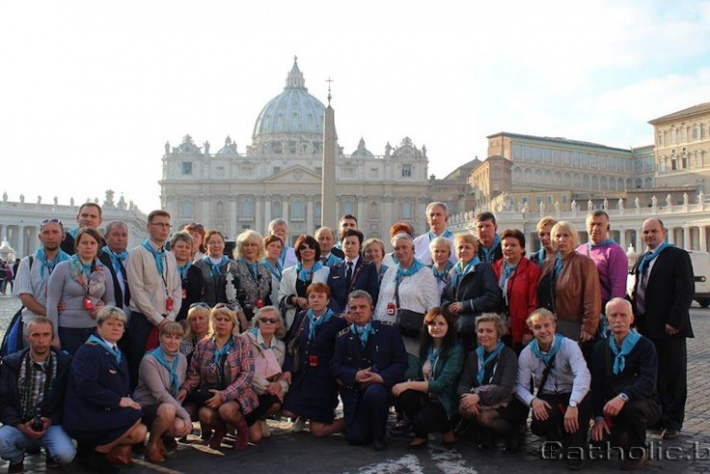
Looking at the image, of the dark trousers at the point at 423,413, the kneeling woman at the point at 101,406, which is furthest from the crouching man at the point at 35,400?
the dark trousers at the point at 423,413

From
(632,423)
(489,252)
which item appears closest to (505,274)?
(489,252)

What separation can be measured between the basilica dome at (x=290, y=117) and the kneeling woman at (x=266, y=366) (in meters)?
98.4

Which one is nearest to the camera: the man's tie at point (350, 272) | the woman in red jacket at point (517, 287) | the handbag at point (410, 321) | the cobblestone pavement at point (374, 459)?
the cobblestone pavement at point (374, 459)

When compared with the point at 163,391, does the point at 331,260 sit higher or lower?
higher

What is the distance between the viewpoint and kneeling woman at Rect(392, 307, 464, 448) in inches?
271

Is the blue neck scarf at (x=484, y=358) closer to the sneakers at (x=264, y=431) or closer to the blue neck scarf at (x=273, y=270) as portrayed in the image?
the sneakers at (x=264, y=431)

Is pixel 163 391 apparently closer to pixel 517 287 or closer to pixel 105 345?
pixel 105 345

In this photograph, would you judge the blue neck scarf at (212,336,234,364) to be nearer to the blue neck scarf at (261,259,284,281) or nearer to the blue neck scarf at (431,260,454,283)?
the blue neck scarf at (261,259,284,281)

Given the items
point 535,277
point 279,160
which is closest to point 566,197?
point 279,160

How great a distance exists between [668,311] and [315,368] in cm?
348

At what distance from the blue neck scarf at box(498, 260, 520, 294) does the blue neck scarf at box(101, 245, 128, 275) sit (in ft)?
12.0

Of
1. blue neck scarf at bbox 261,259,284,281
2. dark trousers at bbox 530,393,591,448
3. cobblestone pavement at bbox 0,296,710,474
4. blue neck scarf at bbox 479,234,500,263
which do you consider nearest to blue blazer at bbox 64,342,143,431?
cobblestone pavement at bbox 0,296,710,474

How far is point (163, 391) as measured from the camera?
22.0 feet

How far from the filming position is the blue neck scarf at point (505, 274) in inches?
292
